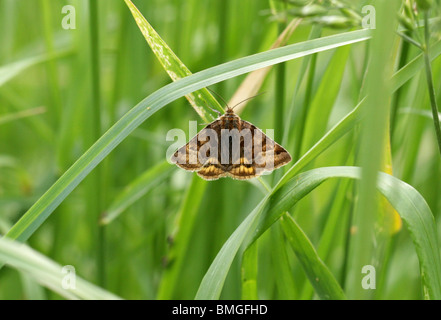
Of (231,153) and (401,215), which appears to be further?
(231,153)

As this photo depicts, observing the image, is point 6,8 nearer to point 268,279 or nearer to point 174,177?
point 174,177

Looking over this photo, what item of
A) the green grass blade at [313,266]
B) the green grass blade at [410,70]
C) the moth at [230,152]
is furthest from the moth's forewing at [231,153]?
the green grass blade at [410,70]

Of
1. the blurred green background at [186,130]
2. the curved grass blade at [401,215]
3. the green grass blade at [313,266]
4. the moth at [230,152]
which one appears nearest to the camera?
the curved grass blade at [401,215]

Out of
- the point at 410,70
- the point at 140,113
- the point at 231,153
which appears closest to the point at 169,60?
the point at 140,113

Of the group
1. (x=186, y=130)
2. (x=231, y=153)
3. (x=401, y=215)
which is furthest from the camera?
(x=186, y=130)

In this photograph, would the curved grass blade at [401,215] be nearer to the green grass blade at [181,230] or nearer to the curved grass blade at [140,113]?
the curved grass blade at [140,113]

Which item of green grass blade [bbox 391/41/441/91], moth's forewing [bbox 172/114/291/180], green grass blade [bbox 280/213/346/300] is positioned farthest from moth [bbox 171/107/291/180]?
green grass blade [bbox 391/41/441/91]

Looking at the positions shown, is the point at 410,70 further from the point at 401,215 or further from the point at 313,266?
the point at 313,266
